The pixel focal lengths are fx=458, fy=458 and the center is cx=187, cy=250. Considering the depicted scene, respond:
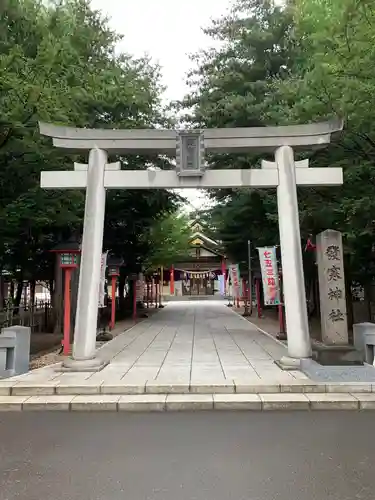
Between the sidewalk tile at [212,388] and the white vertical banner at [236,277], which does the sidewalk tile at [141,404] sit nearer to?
the sidewalk tile at [212,388]

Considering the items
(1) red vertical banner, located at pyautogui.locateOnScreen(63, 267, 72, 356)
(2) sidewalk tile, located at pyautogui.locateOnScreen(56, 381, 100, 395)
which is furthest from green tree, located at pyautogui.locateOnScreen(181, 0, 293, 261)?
(2) sidewalk tile, located at pyautogui.locateOnScreen(56, 381, 100, 395)

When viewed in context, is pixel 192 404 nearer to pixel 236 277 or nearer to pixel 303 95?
pixel 303 95

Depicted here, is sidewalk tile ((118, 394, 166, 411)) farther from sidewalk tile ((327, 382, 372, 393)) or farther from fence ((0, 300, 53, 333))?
fence ((0, 300, 53, 333))

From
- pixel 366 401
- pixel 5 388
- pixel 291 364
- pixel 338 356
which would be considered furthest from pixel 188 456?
pixel 338 356

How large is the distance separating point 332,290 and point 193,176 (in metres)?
4.08

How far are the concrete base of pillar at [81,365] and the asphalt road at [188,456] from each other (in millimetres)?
2571

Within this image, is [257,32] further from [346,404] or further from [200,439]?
[200,439]

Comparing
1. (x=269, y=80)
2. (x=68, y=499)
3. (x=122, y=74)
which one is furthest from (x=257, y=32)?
(x=68, y=499)

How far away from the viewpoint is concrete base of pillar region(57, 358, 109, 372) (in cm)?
948

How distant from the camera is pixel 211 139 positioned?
10.6 meters

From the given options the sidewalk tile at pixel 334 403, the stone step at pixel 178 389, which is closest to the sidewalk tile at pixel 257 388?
the stone step at pixel 178 389

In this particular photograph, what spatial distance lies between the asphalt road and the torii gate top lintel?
19.9 ft

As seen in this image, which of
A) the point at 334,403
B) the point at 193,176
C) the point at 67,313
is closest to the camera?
the point at 334,403

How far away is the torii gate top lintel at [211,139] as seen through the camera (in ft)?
34.0
